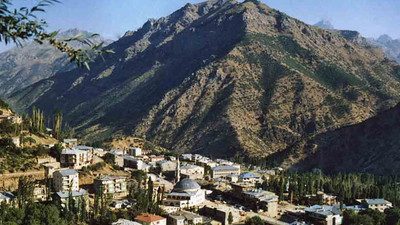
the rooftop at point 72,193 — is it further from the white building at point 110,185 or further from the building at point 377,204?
the building at point 377,204

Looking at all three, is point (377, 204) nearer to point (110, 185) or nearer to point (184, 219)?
point (184, 219)

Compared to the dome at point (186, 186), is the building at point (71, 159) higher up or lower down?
higher up

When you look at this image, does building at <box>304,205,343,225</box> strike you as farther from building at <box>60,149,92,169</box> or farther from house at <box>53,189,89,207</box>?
building at <box>60,149,92,169</box>

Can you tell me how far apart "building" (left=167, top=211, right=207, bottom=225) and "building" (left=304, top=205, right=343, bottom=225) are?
19.6 m


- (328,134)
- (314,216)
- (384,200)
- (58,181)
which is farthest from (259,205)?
(328,134)

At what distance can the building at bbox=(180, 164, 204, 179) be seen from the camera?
110200 millimetres

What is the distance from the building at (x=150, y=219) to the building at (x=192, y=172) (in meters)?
37.4

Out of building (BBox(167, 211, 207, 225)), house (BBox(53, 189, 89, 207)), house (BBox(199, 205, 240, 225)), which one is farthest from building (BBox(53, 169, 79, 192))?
house (BBox(199, 205, 240, 225))

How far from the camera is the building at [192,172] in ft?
362

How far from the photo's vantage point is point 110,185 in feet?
267

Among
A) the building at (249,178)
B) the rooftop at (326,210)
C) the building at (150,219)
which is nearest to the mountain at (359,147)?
the building at (249,178)

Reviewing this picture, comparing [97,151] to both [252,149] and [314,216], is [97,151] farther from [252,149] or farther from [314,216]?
[252,149]

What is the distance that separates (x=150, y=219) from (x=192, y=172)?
44.8 m

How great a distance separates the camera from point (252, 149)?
195 m
